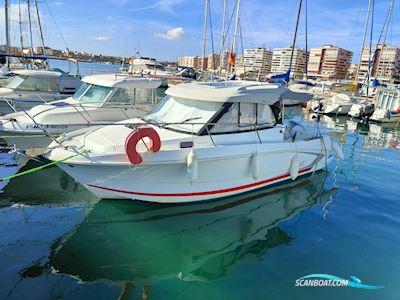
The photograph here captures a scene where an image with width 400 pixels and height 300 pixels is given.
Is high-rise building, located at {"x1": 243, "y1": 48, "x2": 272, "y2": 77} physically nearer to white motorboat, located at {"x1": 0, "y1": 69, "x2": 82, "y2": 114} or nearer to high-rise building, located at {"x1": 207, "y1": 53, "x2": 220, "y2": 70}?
high-rise building, located at {"x1": 207, "y1": 53, "x2": 220, "y2": 70}

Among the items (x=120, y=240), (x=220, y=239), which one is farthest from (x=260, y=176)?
(x=120, y=240)

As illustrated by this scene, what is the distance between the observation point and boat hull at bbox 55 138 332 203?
6.21m

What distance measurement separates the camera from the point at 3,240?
5.59 metres

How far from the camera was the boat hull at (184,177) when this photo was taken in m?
6.21

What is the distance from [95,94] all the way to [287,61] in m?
80.0

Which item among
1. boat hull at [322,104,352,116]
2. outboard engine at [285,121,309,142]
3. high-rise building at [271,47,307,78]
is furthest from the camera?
high-rise building at [271,47,307,78]

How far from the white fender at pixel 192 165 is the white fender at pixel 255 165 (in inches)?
59.3

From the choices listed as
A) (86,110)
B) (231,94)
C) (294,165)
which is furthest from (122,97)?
(294,165)

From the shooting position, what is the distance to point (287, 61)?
83.6 m

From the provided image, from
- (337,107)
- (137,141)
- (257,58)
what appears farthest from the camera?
(257,58)

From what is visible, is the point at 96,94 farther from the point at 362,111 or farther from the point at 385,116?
the point at 385,116

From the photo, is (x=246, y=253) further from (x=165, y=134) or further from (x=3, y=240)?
(x=3, y=240)

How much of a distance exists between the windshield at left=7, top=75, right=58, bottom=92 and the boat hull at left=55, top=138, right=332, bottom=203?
31.4ft

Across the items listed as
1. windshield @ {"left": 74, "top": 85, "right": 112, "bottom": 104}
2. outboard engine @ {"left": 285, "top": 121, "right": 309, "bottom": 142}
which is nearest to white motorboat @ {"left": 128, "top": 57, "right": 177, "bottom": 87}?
windshield @ {"left": 74, "top": 85, "right": 112, "bottom": 104}
